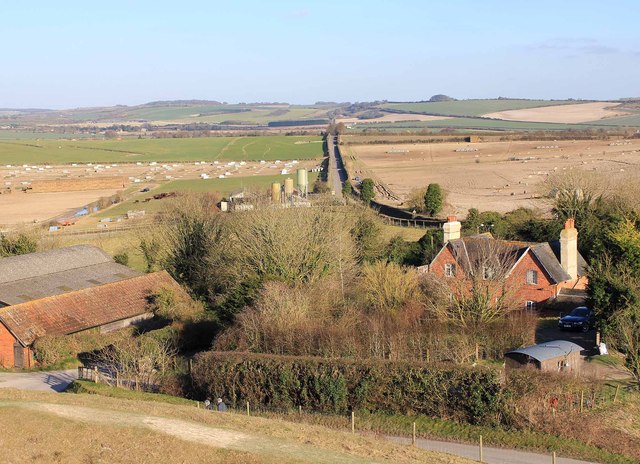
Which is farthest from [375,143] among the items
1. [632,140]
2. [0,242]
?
[0,242]

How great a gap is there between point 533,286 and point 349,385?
16.0m

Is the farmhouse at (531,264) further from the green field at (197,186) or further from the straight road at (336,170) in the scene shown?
the green field at (197,186)

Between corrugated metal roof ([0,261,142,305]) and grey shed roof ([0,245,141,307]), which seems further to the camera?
grey shed roof ([0,245,141,307])

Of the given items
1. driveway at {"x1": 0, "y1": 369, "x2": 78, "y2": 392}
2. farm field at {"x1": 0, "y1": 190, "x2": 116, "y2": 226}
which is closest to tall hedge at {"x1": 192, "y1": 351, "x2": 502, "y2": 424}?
driveway at {"x1": 0, "y1": 369, "x2": 78, "y2": 392}

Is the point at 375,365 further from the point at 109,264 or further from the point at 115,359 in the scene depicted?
the point at 109,264

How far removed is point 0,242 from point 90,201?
4551 centimetres

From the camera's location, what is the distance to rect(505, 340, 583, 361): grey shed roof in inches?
1051

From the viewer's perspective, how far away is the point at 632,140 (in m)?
139

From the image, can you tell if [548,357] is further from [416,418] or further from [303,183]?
[303,183]

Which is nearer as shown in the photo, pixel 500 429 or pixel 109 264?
pixel 500 429

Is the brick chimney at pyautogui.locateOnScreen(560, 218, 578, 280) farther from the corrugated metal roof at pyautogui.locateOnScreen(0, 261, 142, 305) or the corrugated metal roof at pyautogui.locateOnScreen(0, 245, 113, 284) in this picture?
the corrugated metal roof at pyautogui.locateOnScreen(0, 245, 113, 284)

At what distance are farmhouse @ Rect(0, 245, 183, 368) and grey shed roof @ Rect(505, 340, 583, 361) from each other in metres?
18.9

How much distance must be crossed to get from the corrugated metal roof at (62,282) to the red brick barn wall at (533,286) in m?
19.5

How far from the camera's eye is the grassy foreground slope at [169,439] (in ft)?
59.0
